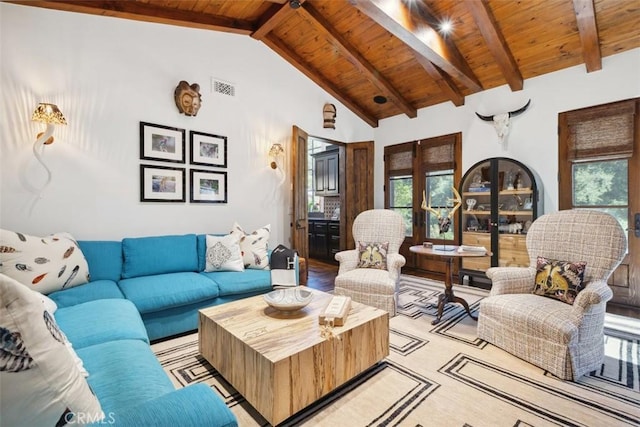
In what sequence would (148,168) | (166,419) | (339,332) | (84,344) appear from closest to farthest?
(166,419) → (84,344) → (339,332) → (148,168)

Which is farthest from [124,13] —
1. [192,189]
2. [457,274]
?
[457,274]

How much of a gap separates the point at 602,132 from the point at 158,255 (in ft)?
16.6

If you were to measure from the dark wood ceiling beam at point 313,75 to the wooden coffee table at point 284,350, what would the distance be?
3.74 m

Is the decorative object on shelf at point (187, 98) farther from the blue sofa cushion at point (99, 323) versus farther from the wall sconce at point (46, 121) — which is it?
the blue sofa cushion at point (99, 323)

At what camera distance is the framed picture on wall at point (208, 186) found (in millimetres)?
3619

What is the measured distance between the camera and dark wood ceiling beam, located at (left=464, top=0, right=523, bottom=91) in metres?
3.05

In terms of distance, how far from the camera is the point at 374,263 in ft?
11.1

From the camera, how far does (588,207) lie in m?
3.52

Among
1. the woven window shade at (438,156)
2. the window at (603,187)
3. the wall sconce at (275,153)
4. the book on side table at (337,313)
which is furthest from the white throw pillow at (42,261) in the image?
the window at (603,187)

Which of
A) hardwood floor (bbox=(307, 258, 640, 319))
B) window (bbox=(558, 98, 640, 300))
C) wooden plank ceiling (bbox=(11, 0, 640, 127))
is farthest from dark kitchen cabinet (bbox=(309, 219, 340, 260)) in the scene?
window (bbox=(558, 98, 640, 300))

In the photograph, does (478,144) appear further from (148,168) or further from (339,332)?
(148,168)

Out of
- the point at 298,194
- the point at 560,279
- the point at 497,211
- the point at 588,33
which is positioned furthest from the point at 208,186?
the point at 588,33

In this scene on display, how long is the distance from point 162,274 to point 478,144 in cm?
448

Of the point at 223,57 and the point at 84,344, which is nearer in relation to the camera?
the point at 84,344
